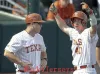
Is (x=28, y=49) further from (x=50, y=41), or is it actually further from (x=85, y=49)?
(x=50, y=41)

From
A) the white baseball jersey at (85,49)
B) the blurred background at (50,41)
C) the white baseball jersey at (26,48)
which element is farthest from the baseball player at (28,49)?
the blurred background at (50,41)

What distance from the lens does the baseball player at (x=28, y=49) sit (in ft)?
20.8

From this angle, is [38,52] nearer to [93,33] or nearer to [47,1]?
[93,33]

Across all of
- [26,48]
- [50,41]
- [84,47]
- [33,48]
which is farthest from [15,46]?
[50,41]

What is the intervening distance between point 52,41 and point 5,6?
2.47 meters

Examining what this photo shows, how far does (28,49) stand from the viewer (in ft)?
21.0

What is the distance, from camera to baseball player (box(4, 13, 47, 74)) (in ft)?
20.8

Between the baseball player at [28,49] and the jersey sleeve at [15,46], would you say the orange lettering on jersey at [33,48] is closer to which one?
the baseball player at [28,49]

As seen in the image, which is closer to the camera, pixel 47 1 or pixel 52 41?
pixel 52 41

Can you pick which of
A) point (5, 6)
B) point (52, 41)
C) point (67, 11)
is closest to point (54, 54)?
point (52, 41)

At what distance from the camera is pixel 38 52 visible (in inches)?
255

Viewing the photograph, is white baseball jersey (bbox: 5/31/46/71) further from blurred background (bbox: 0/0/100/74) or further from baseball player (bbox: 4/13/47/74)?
blurred background (bbox: 0/0/100/74)

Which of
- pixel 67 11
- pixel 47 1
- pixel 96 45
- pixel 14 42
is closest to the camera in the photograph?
pixel 14 42

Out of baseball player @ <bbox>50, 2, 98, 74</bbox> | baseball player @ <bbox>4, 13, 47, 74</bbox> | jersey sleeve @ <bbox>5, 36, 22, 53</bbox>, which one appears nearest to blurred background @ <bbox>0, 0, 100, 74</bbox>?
baseball player @ <bbox>50, 2, 98, 74</bbox>
